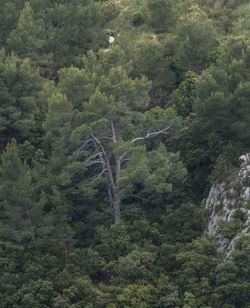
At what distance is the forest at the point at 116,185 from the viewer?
117 feet

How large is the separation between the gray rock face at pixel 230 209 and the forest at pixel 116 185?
0.53 metres

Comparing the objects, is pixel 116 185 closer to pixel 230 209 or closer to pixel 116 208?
pixel 116 208

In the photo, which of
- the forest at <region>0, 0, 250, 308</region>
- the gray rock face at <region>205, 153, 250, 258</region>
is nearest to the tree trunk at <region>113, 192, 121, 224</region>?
the forest at <region>0, 0, 250, 308</region>

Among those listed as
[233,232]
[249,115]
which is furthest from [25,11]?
[233,232]

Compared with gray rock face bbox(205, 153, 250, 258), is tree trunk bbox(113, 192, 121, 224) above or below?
below

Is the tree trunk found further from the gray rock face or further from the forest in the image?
the gray rock face

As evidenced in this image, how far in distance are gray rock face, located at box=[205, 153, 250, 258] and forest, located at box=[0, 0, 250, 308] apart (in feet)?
1.74

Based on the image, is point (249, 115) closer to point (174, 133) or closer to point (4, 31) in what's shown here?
point (174, 133)

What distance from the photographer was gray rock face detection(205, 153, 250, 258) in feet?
120

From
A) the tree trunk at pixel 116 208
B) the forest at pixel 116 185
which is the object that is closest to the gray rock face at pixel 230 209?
the forest at pixel 116 185

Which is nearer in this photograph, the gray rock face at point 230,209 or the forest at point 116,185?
the forest at point 116,185

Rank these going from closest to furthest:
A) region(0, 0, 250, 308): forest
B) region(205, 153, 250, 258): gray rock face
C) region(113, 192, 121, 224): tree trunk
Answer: region(0, 0, 250, 308): forest, region(205, 153, 250, 258): gray rock face, region(113, 192, 121, 224): tree trunk

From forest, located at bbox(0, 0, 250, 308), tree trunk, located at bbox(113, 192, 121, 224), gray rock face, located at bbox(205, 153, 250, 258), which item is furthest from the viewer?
tree trunk, located at bbox(113, 192, 121, 224)

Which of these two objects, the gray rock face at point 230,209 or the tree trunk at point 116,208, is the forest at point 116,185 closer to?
the tree trunk at point 116,208
